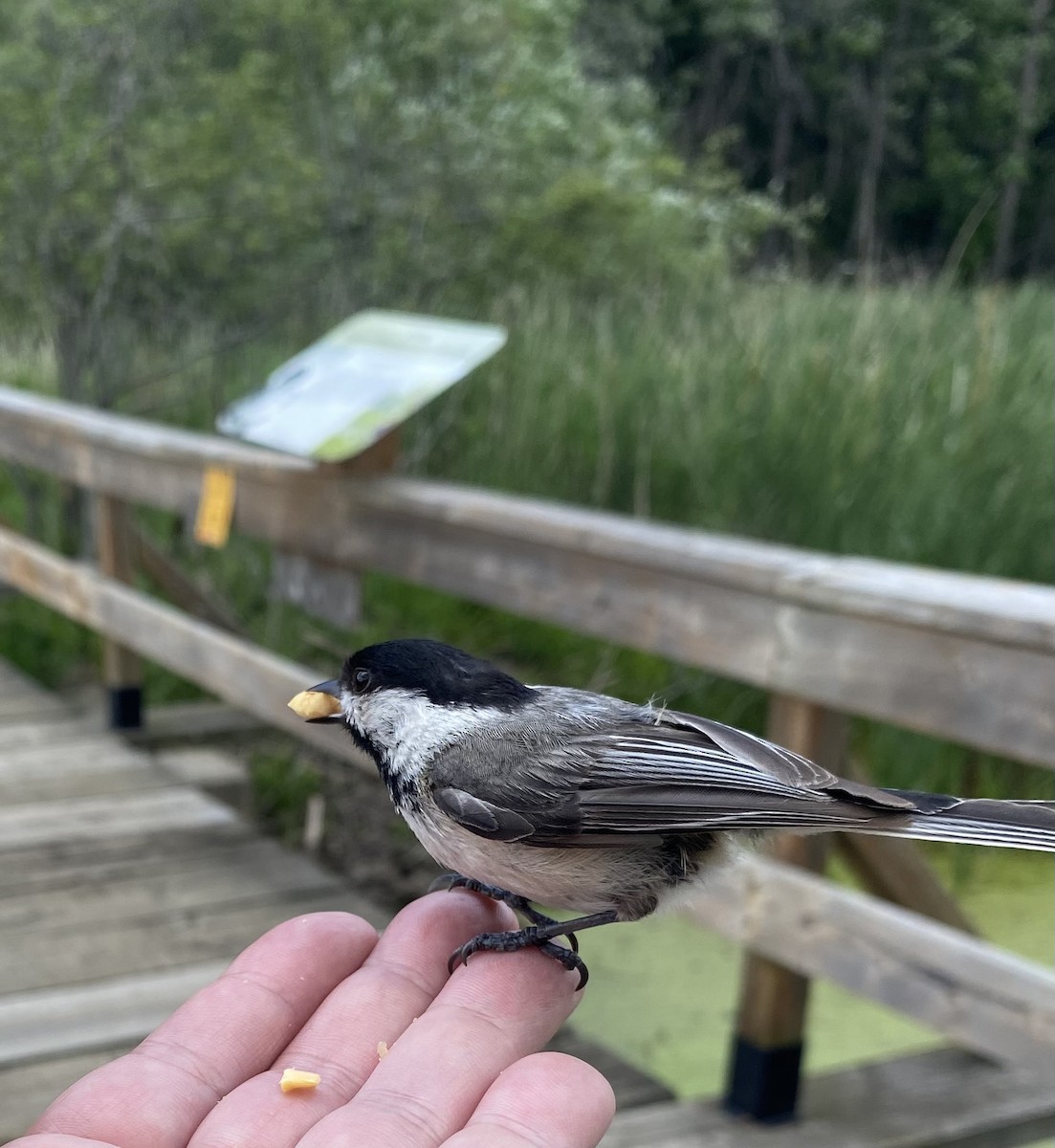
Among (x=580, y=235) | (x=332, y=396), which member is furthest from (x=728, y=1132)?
(x=580, y=235)

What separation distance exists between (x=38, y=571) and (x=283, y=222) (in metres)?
2.40

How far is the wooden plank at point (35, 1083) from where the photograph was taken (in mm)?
2061

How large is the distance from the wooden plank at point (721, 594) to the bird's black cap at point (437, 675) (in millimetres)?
880

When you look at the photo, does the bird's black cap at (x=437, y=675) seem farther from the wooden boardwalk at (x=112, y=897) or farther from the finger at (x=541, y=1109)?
the wooden boardwalk at (x=112, y=897)

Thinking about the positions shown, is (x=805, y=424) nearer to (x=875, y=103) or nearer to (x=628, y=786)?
(x=628, y=786)

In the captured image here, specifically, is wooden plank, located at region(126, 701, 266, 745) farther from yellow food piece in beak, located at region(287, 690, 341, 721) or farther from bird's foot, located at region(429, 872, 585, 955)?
yellow food piece in beak, located at region(287, 690, 341, 721)

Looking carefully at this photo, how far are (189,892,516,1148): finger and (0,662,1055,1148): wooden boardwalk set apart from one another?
0.96 m

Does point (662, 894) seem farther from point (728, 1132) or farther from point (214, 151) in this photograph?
point (214, 151)

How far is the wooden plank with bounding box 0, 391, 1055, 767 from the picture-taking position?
172 cm

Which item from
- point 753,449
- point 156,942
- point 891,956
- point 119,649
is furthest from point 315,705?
point 119,649

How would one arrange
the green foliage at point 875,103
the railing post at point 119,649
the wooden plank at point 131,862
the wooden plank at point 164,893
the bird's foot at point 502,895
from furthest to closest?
the green foliage at point 875,103
the railing post at point 119,649
the wooden plank at point 131,862
the wooden plank at point 164,893
the bird's foot at point 502,895

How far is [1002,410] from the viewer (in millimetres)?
3816

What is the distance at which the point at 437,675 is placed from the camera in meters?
1.04

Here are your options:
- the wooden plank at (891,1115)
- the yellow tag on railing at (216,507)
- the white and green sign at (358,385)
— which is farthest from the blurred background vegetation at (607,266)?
the white and green sign at (358,385)
